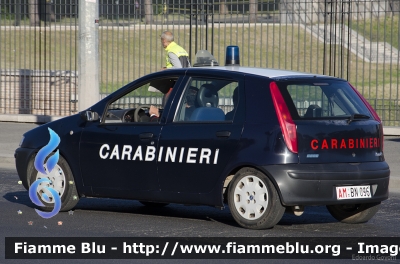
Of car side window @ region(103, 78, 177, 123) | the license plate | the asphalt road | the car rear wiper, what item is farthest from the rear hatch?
car side window @ region(103, 78, 177, 123)

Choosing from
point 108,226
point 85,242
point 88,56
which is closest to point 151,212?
point 108,226

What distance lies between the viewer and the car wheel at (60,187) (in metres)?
8.79

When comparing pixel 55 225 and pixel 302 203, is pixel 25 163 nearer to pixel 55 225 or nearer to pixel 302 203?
pixel 55 225

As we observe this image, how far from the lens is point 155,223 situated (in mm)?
8305

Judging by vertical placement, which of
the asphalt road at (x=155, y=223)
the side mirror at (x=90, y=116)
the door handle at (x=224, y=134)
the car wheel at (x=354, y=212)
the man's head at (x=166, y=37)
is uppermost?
the man's head at (x=166, y=37)

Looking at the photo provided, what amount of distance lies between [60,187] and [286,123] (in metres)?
2.52

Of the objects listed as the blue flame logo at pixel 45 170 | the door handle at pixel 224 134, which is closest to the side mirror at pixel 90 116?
the blue flame logo at pixel 45 170

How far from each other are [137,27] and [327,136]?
43.9 ft

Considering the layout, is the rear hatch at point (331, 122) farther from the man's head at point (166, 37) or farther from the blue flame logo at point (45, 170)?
the man's head at point (166, 37)

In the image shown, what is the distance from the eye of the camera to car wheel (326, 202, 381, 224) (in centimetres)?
839

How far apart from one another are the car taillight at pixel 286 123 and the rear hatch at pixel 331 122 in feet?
0.13

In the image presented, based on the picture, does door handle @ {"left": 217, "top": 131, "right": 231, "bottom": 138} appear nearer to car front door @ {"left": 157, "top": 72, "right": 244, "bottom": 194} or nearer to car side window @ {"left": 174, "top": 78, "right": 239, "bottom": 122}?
car front door @ {"left": 157, "top": 72, "right": 244, "bottom": 194}

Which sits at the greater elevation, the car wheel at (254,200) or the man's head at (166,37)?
the man's head at (166,37)

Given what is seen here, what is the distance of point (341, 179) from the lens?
7.73 meters
